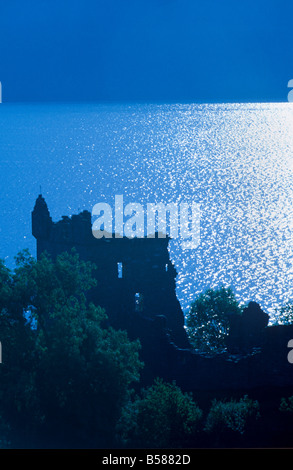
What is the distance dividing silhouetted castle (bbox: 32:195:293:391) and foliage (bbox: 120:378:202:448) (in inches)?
165

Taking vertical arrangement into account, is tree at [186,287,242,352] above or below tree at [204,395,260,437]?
above

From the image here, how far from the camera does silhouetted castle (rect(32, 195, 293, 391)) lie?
4534 centimetres

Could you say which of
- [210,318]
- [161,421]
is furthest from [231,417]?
[210,318]

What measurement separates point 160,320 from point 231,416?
8258 mm

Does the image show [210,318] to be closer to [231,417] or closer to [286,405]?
[286,405]

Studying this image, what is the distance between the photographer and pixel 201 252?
168625mm

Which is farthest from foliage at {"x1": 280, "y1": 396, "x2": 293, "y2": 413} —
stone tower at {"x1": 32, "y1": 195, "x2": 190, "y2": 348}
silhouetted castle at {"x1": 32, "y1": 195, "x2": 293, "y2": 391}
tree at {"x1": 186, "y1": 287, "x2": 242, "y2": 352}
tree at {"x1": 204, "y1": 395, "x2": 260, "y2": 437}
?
tree at {"x1": 186, "y1": 287, "x2": 242, "y2": 352}

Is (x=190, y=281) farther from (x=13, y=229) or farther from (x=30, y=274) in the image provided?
(x=30, y=274)

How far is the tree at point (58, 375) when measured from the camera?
39.9 metres

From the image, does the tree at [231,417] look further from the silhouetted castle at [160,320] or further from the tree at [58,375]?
the tree at [58,375]

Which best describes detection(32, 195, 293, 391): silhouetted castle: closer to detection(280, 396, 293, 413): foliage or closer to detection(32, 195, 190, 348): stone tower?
detection(32, 195, 190, 348): stone tower

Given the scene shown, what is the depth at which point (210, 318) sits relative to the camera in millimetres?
68812

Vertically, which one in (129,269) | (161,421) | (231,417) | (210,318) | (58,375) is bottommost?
(161,421)

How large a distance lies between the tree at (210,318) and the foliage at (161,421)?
2081 centimetres
